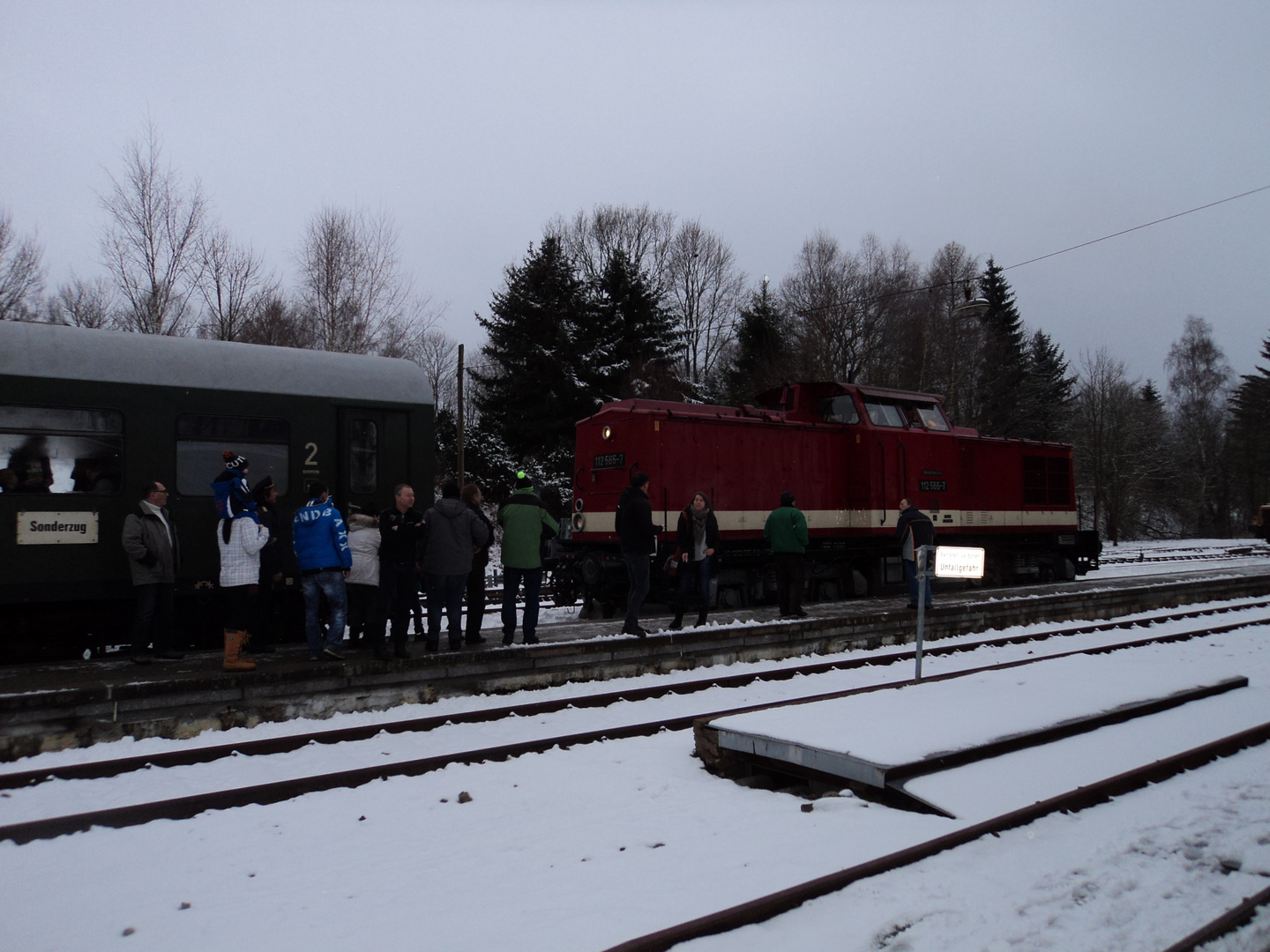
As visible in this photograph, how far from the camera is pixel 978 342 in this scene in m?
41.0

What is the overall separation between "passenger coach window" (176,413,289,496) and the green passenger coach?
0.01m

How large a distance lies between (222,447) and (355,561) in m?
2.12

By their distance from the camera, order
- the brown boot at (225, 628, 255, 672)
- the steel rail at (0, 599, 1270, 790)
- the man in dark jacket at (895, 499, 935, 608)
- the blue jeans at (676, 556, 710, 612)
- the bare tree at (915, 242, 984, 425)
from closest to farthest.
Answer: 1. the steel rail at (0, 599, 1270, 790)
2. the brown boot at (225, 628, 255, 672)
3. the blue jeans at (676, 556, 710, 612)
4. the man in dark jacket at (895, 499, 935, 608)
5. the bare tree at (915, 242, 984, 425)

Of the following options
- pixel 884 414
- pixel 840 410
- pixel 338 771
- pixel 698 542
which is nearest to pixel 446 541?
pixel 338 771

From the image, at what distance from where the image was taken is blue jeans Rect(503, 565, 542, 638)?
9180mm

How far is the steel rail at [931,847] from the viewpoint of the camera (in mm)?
3254

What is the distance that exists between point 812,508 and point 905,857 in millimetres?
10720

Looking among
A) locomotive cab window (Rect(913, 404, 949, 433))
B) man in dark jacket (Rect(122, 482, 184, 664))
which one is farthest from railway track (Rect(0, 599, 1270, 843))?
locomotive cab window (Rect(913, 404, 949, 433))

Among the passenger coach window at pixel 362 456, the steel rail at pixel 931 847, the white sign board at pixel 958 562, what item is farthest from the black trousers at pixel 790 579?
the steel rail at pixel 931 847

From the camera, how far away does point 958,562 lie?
24.7 ft

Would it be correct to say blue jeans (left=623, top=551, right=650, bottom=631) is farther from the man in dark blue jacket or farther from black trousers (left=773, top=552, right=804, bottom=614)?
the man in dark blue jacket

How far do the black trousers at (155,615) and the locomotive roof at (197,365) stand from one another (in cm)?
208

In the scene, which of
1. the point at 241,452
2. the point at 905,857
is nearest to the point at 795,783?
the point at 905,857

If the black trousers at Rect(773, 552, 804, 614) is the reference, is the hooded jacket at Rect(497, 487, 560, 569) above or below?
above
